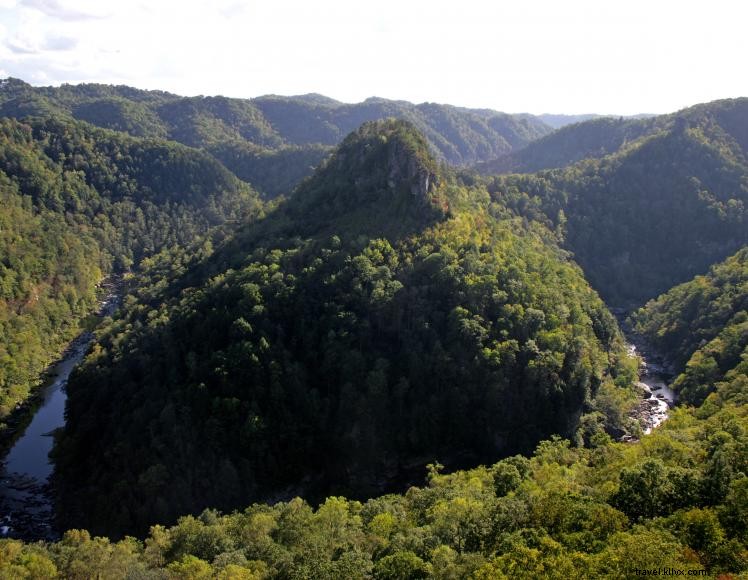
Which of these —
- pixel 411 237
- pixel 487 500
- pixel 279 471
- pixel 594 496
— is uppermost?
pixel 411 237

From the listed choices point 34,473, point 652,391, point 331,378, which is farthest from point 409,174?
point 34,473

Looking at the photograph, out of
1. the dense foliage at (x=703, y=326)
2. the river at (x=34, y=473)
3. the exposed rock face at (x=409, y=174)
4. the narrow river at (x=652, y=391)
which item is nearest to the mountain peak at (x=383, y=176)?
the exposed rock face at (x=409, y=174)

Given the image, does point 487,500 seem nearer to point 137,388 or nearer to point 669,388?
point 137,388

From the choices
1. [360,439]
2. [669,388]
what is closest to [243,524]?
[360,439]

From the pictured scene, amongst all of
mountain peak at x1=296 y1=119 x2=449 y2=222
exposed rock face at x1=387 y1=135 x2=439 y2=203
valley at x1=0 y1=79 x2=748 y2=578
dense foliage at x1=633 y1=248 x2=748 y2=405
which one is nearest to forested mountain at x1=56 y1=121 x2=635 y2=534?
valley at x1=0 y1=79 x2=748 y2=578

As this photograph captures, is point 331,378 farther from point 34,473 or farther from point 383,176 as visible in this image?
point 383,176
